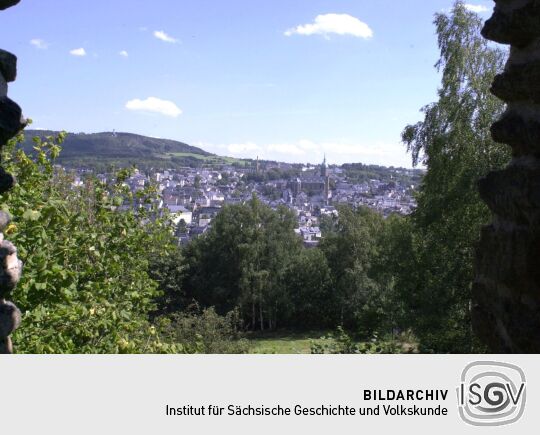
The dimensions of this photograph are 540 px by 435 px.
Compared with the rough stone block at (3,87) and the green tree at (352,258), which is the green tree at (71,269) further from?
the green tree at (352,258)

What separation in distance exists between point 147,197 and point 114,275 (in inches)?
72.0

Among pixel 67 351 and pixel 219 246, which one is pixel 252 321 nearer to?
pixel 219 246

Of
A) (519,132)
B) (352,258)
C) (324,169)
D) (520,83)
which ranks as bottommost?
(352,258)

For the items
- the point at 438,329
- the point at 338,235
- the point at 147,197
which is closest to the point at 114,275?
the point at 147,197

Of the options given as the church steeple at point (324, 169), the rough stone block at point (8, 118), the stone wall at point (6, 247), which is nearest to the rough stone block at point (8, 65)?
the stone wall at point (6, 247)

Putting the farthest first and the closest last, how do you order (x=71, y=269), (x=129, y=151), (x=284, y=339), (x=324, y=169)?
1. (x=324, y=169)
2. (x=129, y=151)
3. (x=284, y=339)
4. (x=71, y=269)

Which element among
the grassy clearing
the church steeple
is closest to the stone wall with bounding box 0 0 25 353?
the grassy clearing
